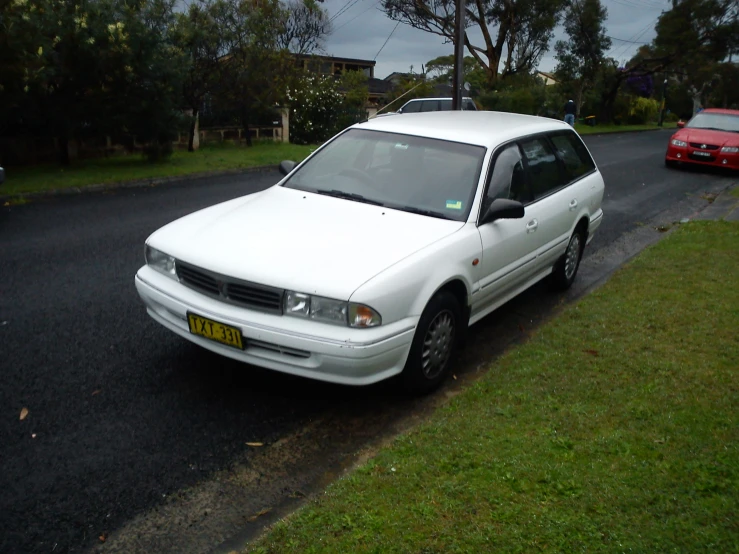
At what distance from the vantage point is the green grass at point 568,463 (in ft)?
9.93

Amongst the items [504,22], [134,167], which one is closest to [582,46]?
[504,22]

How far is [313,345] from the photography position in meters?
3.93

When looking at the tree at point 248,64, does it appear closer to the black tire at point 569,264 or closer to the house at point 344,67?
the black tire at point 569,264

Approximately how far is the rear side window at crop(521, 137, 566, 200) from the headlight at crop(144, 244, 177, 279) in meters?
2.91

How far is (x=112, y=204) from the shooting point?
11.0 meters

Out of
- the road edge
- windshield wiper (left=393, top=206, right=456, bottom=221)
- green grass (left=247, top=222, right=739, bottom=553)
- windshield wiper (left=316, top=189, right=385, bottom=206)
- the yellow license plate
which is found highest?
windshield wiper (left=316, top=189, right=385, bottom=206)

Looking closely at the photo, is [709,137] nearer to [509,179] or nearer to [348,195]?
[509,179]

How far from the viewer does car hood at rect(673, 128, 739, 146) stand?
57.8 feet

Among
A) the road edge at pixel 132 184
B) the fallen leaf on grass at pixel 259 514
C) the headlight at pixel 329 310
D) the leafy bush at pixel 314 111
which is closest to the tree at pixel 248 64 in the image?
the leafy bush at pixel 314 111

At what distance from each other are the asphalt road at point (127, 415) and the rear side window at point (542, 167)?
3.84 ft

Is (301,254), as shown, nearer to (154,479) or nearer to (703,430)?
(154,479)

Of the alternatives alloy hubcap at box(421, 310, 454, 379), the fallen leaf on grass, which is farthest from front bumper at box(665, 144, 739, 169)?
the fallen leaf on grass

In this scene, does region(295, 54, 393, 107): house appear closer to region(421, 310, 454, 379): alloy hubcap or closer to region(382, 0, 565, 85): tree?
region(382, 0, 565, 85): tree

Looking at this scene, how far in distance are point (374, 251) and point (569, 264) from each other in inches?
130
